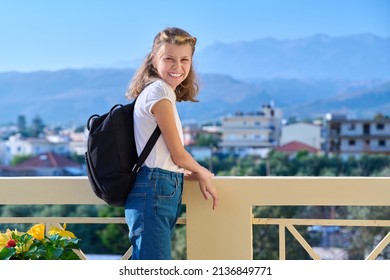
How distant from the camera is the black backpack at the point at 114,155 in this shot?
1.53 meters

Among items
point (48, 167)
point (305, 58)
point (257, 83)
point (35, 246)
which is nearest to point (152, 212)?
point (35, 246)

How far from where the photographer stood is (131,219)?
1548 millimetres

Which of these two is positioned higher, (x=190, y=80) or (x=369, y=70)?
(x=369, y=70)

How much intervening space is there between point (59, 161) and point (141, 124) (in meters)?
28.4

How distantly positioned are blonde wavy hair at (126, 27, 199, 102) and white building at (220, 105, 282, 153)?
2935 centimetres

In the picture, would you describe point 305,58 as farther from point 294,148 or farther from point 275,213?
point 275,213

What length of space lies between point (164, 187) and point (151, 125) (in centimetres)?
15

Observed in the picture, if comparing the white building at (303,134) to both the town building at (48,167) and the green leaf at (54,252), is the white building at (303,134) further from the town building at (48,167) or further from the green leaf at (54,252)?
the green leaf at (54,252)

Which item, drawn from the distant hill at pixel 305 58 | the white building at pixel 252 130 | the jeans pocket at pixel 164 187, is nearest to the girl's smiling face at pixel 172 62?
the jeans pocket at pixel 164 187

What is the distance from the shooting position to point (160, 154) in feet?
5.07

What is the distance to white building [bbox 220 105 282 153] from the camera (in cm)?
3139
